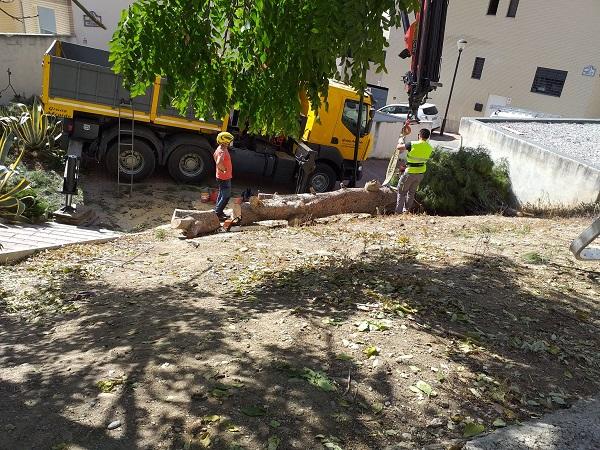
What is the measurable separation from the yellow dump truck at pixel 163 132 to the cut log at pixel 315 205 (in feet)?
5.57

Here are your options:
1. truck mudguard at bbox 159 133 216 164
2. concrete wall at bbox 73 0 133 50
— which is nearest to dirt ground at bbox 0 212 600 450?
truck mudguard at bbox 159 133 216 164

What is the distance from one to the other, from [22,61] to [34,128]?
13.9ft

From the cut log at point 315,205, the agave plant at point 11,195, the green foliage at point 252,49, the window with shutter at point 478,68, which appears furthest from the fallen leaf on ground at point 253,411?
the window with shutter at point 478,68

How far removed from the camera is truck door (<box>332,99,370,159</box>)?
11.0 m

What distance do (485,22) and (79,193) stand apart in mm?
21854

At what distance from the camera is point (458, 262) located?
5.62m

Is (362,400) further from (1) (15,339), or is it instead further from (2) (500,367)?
(1) (15,339)

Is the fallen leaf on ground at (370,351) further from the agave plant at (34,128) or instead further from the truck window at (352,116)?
the agave plant at (34,128)

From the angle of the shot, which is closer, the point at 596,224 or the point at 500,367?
the point at 500,367

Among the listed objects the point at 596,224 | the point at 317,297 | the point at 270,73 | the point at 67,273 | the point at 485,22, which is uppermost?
the point at 485,22

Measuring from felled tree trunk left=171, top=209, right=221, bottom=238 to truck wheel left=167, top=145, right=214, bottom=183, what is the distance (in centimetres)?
329

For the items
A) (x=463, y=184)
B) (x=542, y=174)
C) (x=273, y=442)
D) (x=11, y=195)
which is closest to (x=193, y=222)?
(x=11, y=195)

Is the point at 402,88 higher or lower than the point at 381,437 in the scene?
higher

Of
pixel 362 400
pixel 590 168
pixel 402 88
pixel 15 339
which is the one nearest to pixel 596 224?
pixel 362 400
